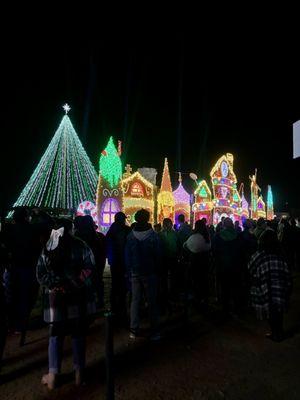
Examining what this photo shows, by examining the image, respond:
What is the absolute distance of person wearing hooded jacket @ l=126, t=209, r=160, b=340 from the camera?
19.2 ft

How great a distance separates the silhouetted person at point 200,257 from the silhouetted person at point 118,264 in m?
1.83

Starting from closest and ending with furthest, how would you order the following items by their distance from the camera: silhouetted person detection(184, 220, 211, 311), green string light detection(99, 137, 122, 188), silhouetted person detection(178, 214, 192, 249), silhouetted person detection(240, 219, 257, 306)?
silhouetted person detection(184, 220, 211, 311) < silhouetted person detection(240, 219, 257, 306) < silhouetted person detection(178, 214, 192, 249) < green string light detection(99, 137, 122, 188)

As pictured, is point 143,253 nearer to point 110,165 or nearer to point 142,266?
point 142,266

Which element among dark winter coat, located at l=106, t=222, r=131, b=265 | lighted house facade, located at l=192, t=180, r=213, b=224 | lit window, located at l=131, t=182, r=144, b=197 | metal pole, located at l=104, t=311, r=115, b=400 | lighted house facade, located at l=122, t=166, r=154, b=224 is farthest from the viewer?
lighted house facade, located at l=192, t=180, r=213, b=224

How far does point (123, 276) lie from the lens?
6.95 meters

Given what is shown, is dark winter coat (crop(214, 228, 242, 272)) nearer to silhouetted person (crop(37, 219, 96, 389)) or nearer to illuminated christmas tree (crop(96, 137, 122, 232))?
silhouetted person (crop(37, 219, 96, 389))

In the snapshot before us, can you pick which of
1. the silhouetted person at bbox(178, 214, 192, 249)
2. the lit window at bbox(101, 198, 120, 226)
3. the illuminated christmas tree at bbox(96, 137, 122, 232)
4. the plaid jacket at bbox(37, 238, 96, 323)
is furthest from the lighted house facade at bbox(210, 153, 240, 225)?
the plaid jacket at bbox(37, 238, 96, 323)

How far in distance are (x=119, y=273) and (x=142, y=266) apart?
4.17 ft

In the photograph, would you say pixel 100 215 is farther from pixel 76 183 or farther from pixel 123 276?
pixel 123 276

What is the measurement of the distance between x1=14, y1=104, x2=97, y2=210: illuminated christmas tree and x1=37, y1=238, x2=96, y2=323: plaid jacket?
1860cm

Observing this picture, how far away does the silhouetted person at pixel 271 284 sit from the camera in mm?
5785

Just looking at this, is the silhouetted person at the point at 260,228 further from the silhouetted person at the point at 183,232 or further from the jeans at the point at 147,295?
the jeans at the point at 147,295

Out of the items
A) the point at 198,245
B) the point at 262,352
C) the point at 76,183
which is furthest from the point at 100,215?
the point at 262,352

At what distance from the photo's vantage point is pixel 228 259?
24.6 feet
